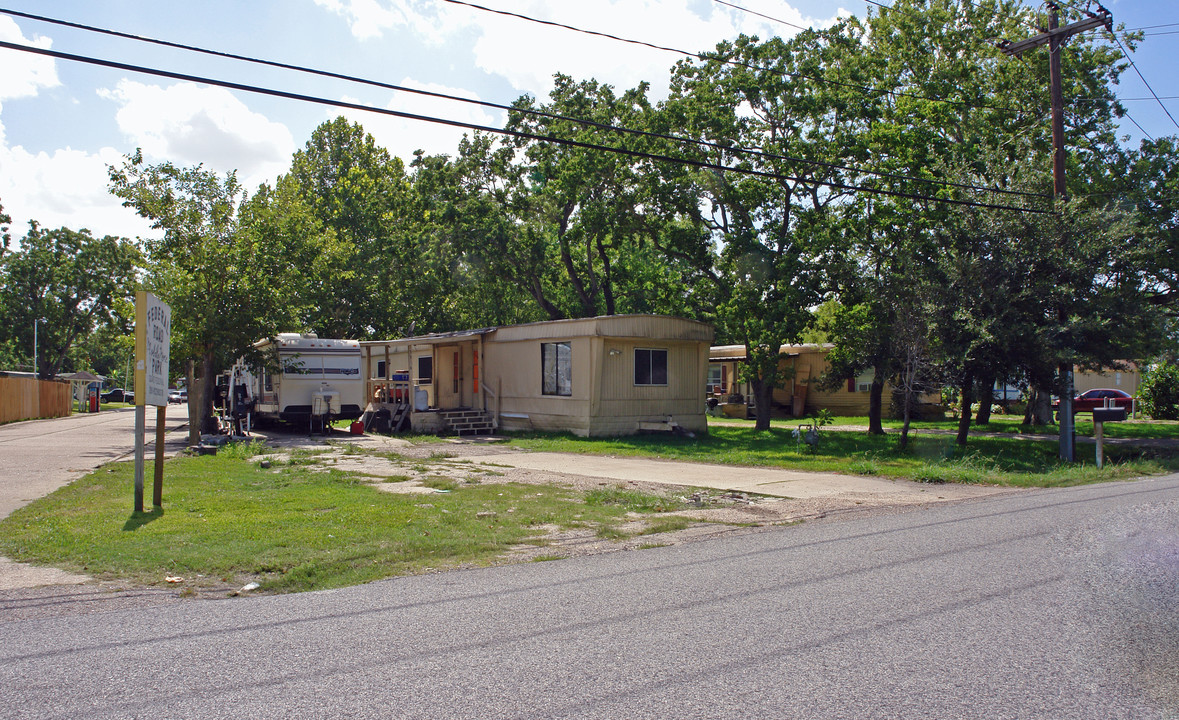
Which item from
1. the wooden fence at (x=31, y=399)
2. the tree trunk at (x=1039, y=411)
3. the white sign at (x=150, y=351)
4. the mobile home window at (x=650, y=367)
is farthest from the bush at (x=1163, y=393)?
the wooden fence at (x=31, y=399)

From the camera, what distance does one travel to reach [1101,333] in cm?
1673

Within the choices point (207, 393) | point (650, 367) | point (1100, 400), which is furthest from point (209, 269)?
point (1100, 400)

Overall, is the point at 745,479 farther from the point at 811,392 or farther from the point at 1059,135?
the point at 811,392

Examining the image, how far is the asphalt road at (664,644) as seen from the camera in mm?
3947

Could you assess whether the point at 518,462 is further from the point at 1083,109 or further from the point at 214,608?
the point at 1083,109

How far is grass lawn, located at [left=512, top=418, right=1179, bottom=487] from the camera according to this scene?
14.8 meters

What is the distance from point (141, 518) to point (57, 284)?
56597mm

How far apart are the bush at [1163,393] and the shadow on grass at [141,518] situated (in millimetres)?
34569

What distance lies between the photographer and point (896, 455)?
722 inches

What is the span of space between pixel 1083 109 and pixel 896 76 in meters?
5.31

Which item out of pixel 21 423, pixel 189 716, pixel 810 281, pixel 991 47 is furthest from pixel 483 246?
pixel 189 716

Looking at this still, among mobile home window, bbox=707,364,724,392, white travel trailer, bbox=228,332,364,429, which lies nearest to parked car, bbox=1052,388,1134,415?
mobile home window, bbox=707,364,724,392

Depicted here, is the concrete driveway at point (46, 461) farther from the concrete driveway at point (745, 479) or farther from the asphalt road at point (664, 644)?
the concrete driveway at point (745, 479)

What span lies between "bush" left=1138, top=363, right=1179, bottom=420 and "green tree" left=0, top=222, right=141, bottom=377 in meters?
57.1
